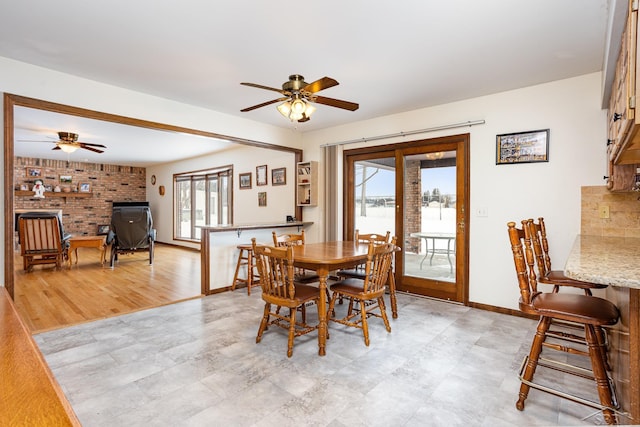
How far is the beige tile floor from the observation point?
181 cm

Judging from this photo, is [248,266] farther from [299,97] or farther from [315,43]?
[315,43]

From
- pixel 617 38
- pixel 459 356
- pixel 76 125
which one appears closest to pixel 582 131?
pixel 617 38

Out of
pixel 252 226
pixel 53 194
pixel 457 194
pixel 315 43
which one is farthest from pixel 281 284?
pixel 53 194

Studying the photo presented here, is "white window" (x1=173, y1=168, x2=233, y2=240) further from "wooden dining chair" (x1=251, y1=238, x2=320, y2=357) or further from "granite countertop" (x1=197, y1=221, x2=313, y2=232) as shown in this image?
"wooden dining chair" (x1=251, y1=238, x2=320, y2=357)

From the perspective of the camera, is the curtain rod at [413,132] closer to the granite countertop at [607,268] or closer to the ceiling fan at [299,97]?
the ceiling fan at [299,97]

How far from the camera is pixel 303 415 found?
71.0 inches

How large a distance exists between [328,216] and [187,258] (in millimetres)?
3883

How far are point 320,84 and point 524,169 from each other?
8.09 ft

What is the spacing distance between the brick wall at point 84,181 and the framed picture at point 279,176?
253 inches

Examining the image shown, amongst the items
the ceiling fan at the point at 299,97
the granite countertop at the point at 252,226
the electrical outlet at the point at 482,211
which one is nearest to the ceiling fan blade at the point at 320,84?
the ceiling fan at the point at 299,97

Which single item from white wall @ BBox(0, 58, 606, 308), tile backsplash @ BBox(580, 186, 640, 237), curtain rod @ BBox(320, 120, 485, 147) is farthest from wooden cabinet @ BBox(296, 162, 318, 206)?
tile backsplash @ BBox(580, 186, 640, 237)

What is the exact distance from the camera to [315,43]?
8.41 ft

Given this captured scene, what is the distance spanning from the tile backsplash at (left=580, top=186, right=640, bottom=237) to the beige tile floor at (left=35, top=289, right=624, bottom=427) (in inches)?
44.2

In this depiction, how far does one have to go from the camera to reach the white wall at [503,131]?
3.06 m
